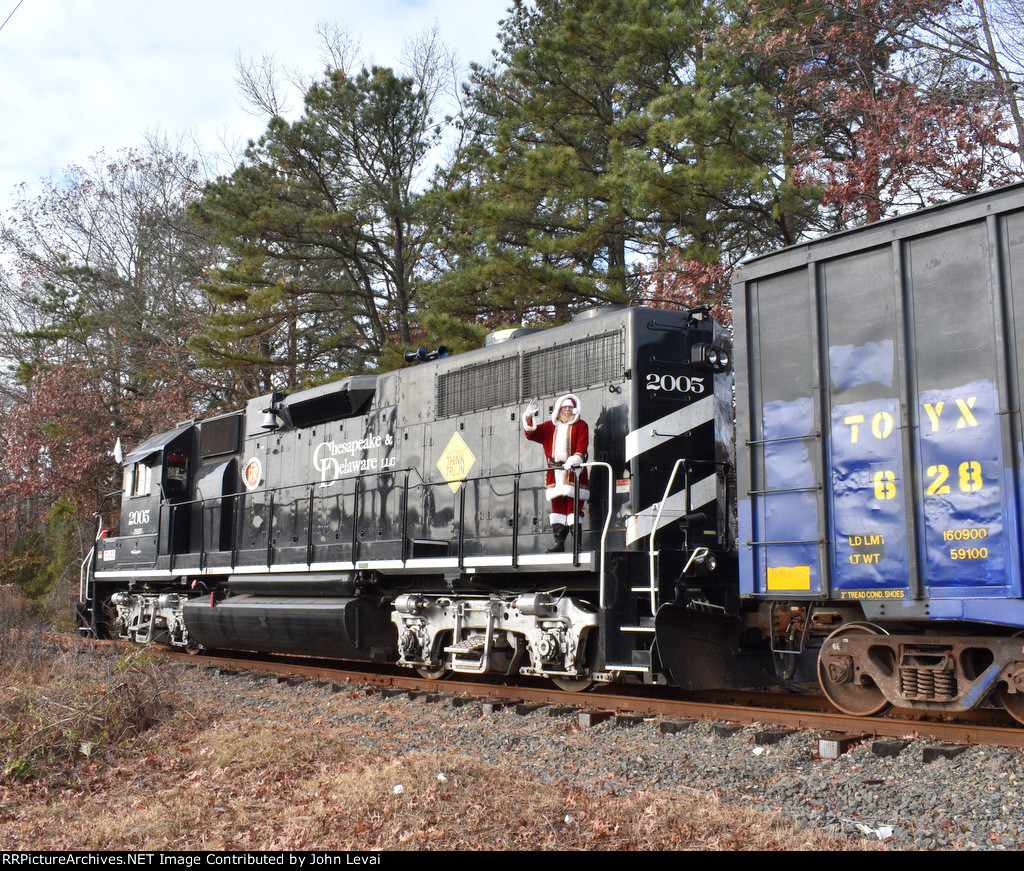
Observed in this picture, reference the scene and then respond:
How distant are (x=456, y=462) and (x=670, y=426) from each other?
8.97 ft

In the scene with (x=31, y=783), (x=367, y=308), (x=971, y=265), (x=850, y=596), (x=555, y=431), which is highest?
(x=367, y=308)

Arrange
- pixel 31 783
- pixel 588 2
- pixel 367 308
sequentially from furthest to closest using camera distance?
pixel 367 308 < pixel 588 2 < pixel 31 783

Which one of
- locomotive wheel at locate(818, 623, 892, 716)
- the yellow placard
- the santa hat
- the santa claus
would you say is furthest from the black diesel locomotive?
locomotive wheel at locate(818, 623, 892, 716)

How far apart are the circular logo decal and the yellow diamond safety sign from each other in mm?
4180

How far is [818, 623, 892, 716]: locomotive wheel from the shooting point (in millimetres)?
6168

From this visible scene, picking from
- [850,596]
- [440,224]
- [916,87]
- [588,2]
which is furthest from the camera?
[440,224]

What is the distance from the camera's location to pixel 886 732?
236 inches

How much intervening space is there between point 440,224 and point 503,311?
16.5 feet

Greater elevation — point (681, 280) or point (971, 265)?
point (681, 280)

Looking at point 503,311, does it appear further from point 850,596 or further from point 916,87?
point 850,596

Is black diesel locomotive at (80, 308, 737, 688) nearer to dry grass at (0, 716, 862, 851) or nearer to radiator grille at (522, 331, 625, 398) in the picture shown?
radiator grille at (522, 331, 625, 398)

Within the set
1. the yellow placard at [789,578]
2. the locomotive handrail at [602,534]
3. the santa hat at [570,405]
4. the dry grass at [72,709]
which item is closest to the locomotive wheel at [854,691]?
the yellow placard at [789,578]

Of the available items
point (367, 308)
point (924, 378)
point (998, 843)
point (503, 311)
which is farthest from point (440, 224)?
point (998, 843)

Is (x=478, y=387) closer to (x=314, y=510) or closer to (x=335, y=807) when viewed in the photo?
(x=314, y=510)
